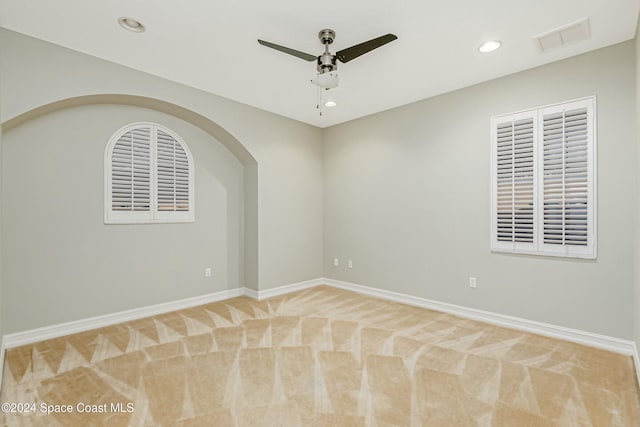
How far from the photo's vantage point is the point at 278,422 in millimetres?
1985

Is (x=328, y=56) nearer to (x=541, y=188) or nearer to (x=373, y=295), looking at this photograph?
(x=541, y=188)

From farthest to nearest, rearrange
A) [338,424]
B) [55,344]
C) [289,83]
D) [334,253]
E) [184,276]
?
[334,253], [184,276], [289,83], [55,344], [338,424]

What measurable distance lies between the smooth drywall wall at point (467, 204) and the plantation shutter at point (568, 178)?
3.9 inches

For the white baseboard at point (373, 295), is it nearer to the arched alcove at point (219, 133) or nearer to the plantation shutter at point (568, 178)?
the arched alcove at point (219, 133)

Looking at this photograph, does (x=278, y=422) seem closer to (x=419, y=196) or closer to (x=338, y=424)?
(x=338, y=424)

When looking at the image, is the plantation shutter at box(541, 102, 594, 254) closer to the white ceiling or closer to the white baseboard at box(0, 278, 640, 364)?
the white ceiling

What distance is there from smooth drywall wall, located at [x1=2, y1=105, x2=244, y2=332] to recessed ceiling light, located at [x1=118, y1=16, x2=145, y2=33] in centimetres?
126

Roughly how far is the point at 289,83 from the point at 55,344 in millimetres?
3717

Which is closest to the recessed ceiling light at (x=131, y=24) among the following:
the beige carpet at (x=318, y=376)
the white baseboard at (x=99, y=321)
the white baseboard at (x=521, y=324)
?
the beige carpet at (x=318, y=376)

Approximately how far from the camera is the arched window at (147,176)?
12.1 feet

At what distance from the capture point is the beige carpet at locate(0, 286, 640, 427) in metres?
2.04

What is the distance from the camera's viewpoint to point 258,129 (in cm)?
472

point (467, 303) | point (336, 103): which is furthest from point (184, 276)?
point (467, 303)

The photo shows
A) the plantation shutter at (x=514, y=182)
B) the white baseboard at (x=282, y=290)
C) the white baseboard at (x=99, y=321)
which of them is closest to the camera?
the white baseboard at (x=99, y=321)
